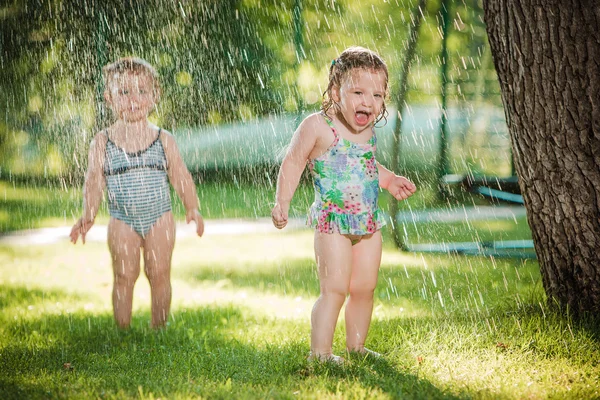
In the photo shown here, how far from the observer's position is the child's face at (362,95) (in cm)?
341

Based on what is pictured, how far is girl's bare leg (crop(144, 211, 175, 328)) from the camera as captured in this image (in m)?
4.16

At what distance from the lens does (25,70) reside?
1639 cm

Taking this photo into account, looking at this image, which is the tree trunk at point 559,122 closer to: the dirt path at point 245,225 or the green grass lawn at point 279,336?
the green grass lawn at point 279,336

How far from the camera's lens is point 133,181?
4.13 m

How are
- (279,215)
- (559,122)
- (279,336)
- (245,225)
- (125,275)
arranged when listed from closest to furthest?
1. (279,215)
2. (559,122)
3. (125,275)
4. (279,336)
5. (245,225)

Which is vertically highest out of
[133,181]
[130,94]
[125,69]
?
[125,69]

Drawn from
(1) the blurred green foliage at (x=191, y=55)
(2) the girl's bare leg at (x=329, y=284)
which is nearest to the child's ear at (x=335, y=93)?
(2) the girl's bare leg at (x=329, y=284)

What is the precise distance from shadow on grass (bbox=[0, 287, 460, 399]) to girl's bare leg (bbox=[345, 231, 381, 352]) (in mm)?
206

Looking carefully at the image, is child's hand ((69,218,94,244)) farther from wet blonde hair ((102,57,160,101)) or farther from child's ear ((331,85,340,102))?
child's ear ((331,85,340,102))

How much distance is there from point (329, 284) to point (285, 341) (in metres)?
0.85

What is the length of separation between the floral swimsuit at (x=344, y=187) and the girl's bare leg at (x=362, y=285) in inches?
3.6

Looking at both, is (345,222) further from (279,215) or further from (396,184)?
(396,184)

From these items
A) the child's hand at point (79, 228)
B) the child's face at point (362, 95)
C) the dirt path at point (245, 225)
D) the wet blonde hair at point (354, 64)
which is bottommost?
the dirt path at point (245, 225)

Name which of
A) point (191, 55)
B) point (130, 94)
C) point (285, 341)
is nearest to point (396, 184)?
point (285, 341)
